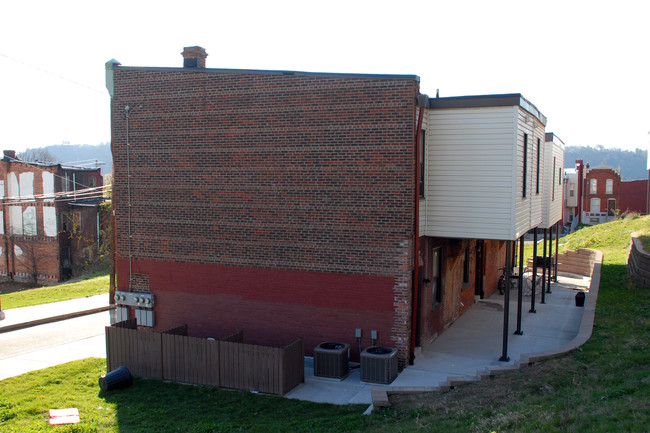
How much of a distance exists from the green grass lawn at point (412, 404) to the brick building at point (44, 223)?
29719 millimetres

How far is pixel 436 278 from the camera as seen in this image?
16.2m

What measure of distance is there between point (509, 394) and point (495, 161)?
5754 mm

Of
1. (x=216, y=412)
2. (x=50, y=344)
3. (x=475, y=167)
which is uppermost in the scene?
(x=475, y=167)

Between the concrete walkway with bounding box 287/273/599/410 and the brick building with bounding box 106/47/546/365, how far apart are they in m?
0.64

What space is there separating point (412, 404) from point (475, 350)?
15.3 feet

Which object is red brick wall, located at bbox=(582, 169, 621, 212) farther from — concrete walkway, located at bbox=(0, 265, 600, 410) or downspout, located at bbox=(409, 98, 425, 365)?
downspout, located at bbox=(409, 98, 425, 365)

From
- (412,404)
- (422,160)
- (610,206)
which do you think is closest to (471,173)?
(422,160)

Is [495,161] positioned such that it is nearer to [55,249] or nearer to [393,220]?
[393,220]

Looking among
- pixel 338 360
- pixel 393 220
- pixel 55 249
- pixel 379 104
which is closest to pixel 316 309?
pixel 338 360

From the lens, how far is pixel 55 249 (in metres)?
40.7

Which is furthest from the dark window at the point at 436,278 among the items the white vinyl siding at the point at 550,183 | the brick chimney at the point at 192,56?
the brick chimney at the point at 192,56

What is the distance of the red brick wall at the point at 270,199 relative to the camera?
13508 millimetres

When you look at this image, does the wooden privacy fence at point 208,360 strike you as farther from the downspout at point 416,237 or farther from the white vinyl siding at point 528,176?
the white vinyl siding at point 528,176

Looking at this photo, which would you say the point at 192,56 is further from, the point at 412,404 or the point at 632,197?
the point at 632,197
